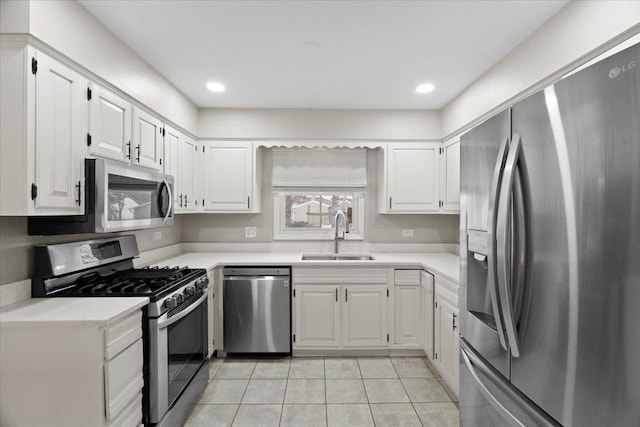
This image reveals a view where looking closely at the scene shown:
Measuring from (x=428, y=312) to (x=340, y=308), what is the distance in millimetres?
813

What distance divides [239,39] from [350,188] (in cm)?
214

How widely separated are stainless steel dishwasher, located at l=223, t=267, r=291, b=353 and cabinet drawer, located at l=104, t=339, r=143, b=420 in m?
1.35

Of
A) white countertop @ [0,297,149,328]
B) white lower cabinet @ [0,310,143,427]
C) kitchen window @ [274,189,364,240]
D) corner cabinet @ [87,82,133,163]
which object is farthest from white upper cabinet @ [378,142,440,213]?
white lower cabinet @ [0,310,143,427]

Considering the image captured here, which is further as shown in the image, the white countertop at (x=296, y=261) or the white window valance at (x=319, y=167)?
the white window valance at (x=319, y=167)

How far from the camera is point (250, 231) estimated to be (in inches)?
156

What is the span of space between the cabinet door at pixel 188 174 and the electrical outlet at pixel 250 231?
672 mm

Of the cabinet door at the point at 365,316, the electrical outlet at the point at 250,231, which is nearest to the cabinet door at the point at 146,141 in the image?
the electrical outlet at the point at 250,231

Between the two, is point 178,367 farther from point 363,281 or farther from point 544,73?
point 544,73

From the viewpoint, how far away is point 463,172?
1619 mm

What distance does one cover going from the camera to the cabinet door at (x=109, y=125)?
1953 mm

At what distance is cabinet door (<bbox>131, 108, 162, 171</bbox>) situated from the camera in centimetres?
243

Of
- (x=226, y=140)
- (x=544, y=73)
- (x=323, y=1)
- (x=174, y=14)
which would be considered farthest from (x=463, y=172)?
(x=226, y=140)

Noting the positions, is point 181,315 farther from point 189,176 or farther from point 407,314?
point 407,314

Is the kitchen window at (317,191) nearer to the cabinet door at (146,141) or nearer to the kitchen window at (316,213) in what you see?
the kitchen window at (316,213)
